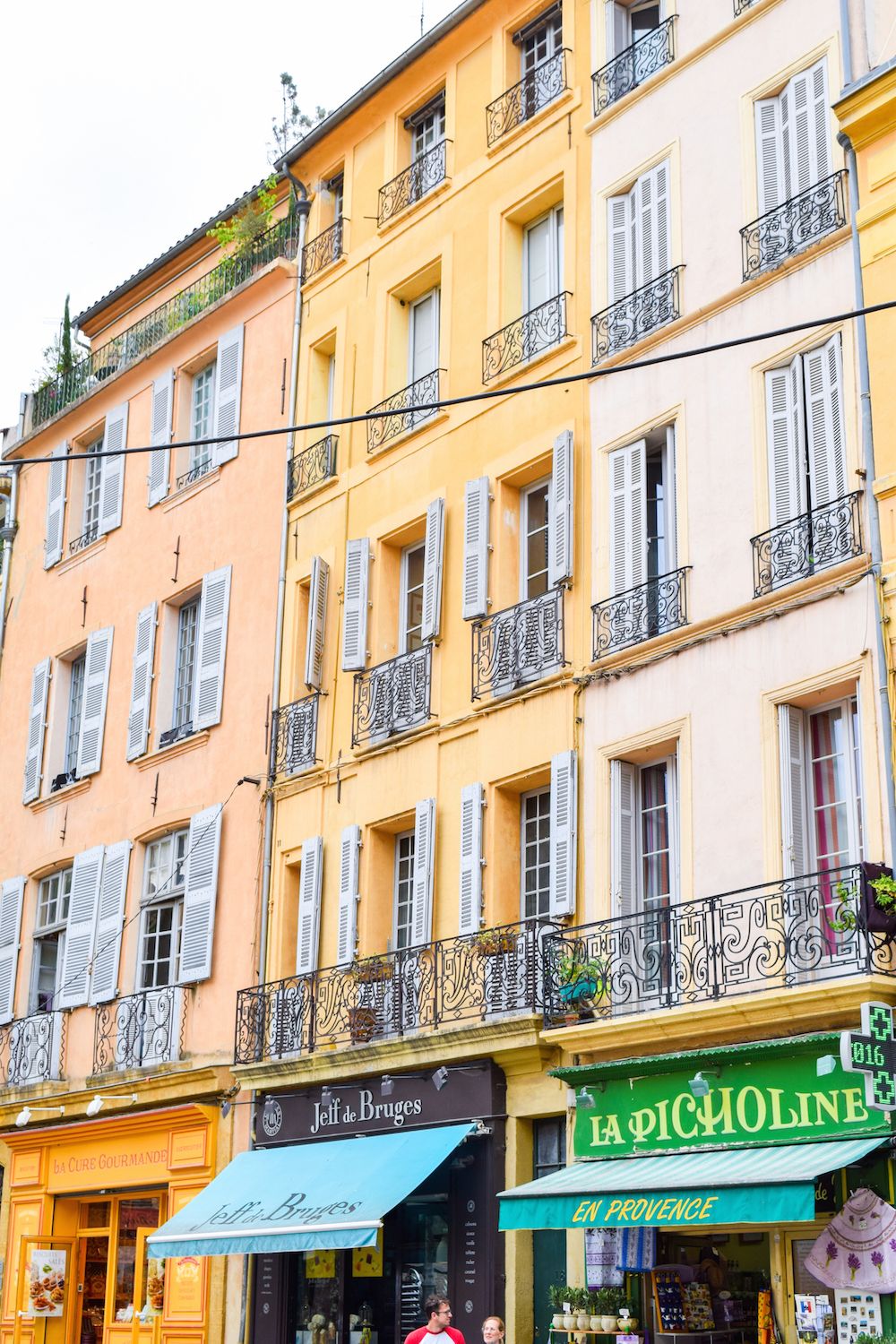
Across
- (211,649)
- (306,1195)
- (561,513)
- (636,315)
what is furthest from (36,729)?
(636,315)

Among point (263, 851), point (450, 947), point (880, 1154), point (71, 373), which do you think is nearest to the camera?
point (880, 1154)

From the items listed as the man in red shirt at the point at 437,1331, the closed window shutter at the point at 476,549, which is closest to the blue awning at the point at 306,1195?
the man in red shirt at the point at 437,1331

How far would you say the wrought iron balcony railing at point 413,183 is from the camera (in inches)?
779

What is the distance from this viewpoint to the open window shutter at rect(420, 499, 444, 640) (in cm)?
1748

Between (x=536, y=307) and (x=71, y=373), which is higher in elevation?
(x=71, y=373)

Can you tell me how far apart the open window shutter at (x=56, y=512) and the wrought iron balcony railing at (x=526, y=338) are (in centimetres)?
909

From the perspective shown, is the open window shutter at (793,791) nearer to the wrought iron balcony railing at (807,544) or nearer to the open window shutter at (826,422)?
the wrought iron balcony railing at (807,544)

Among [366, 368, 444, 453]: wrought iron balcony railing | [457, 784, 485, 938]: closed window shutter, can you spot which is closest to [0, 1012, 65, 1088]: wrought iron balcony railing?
[457, 784, 485, 938]: closed window shutter

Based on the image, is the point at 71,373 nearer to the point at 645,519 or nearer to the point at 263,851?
the point at 263,851

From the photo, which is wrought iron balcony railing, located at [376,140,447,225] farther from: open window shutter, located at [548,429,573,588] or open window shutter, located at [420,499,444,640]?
open window shutter, located at [548,429,573,588]

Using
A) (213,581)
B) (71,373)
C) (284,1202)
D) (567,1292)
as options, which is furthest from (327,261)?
(567,1292)

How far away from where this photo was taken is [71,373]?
26.3m

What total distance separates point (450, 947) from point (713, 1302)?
4.02 metres

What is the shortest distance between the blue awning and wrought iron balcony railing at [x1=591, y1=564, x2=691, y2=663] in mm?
4212
